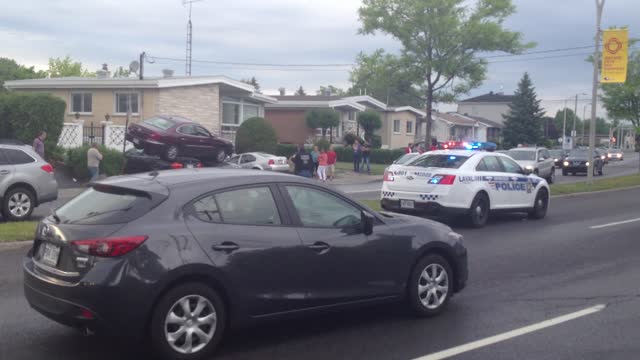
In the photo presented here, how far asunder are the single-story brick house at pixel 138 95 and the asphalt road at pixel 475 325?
2684 centimetres

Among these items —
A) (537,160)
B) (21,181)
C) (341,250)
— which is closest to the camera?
(341,250)

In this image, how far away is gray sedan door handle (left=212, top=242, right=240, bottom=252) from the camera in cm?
610

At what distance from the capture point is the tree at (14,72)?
69.5 metres

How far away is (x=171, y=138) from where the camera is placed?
3023 centimetres

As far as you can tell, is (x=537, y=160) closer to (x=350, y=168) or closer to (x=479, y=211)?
(x=350, y=168)

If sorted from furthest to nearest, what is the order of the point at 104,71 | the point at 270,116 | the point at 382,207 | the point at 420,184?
the point at 270,116 < the point at 104,71 < the point at 382,207 < the point at 420,184

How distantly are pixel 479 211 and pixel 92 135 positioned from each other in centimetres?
2070

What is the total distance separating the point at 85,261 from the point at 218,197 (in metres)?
1.24

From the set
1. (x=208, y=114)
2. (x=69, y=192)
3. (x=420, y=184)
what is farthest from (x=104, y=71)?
(x=420, y=184)

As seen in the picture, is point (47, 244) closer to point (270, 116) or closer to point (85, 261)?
point (85, 261)

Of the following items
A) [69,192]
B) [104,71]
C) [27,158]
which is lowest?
[69,192]

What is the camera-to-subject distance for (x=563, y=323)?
759 cm

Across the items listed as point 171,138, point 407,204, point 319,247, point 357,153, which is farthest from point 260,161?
point 319,247

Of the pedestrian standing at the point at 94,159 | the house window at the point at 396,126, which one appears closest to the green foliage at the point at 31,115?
the pedestrian standing at the point at 94,159
